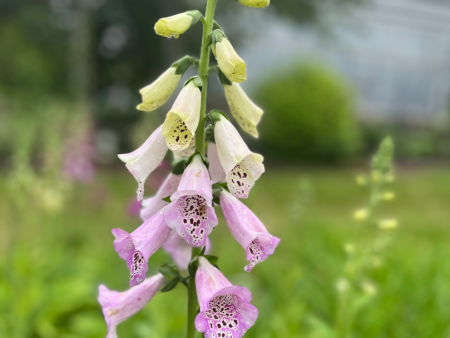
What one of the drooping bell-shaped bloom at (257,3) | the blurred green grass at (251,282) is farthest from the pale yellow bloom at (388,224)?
the drooping bell-shaped bloom at (257,3)

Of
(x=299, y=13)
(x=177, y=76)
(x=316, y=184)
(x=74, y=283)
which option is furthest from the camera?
(x=299, y=13)

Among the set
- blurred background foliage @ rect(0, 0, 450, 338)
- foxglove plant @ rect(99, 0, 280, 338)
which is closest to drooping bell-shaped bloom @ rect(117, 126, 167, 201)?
foxglove plant @ rect(99, 0, 280, 338)

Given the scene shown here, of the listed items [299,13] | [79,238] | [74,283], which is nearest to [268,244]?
[74,283]

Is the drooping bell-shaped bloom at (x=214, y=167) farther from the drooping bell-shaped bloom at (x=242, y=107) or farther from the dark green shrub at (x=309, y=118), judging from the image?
the dark green shrub at (x=309, y=118)

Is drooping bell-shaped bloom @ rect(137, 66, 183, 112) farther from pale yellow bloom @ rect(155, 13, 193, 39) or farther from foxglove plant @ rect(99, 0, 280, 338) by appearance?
pale yellow bloom @ rect(155, 13, 193, 39)

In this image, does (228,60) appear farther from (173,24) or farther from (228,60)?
(173,24)

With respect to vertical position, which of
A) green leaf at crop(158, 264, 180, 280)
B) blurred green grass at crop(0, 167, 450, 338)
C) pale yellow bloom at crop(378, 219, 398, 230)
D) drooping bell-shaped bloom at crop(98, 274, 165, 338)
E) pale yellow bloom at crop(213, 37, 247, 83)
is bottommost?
blurred green grass at crop(0, 167, 450, 338)

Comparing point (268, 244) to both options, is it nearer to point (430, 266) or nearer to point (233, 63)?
point (233, 63)

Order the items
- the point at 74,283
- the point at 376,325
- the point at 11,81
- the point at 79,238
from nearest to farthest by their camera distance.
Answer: the point at 376,325, the point at 74,283, the point at 79,238, the point at 11,81
